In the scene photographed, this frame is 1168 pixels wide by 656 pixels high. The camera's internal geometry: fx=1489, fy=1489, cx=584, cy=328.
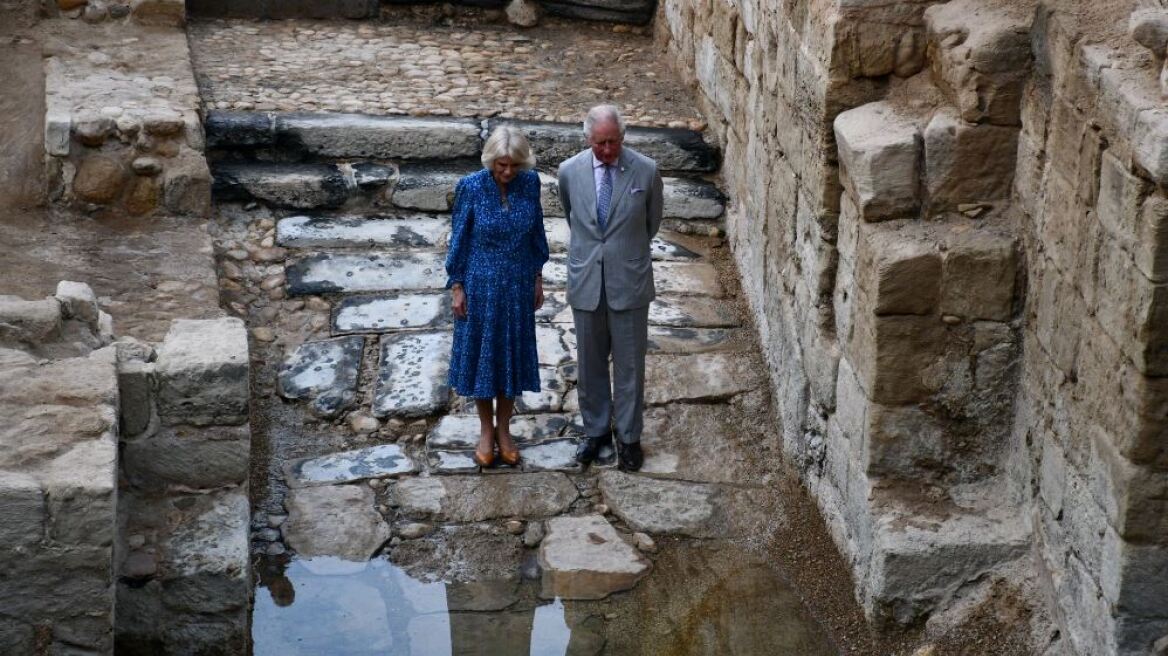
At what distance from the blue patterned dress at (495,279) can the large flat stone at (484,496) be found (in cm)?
38

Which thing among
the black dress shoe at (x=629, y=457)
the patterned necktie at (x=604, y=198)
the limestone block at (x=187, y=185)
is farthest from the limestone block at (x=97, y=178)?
the black dress shoe at (x=629, y=457)

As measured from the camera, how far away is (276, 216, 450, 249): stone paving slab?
8.19 metres

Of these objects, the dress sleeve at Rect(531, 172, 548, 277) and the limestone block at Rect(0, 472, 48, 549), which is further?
the dress sleeve at Rect(531, 172, 548, 277)

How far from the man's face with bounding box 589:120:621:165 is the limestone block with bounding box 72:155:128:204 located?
285 centimetres

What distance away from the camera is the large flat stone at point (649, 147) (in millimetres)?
8812

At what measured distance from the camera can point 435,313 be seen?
7.56 meters

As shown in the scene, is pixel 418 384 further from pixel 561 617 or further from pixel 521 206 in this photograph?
pixel 561 617

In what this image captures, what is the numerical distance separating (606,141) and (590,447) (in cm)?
135

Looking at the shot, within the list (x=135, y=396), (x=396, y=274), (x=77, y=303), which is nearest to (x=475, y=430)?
(x=396, y=274)

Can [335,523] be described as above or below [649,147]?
below

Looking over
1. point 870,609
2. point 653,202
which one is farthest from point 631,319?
point 870,609

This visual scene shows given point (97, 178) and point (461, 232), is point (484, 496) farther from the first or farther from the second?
point (97, 178)

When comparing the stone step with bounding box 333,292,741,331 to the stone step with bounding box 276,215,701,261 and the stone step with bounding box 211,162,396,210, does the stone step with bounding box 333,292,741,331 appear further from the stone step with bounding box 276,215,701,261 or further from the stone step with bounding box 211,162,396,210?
the stone step with bounding box 211,162,396,210

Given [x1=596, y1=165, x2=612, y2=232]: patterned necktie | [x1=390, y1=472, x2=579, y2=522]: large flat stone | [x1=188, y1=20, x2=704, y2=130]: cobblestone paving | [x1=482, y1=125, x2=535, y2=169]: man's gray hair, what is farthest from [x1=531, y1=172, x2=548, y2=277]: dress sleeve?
[x1=188, y1=20, x2=704, y2=130]: cobblestone paving
